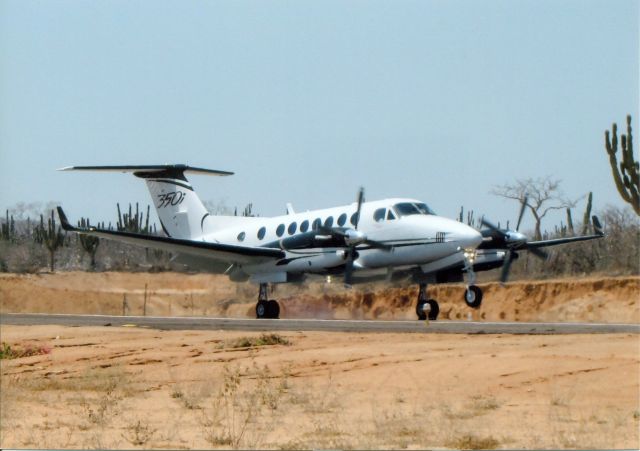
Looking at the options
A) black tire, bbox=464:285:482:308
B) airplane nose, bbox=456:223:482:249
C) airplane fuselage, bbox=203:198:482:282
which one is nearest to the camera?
airplane nose, bbox=456:223:482:249

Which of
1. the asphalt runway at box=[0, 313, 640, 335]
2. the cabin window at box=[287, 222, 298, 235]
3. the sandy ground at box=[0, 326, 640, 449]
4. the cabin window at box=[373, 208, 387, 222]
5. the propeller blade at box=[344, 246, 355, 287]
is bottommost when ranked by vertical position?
the sandy ground at box=[0, 326, 640, 449]

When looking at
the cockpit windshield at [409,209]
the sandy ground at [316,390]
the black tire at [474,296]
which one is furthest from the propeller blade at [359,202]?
the sandy ground at [316,390]

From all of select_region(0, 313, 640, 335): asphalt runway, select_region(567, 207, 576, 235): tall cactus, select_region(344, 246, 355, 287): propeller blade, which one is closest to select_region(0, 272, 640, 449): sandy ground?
select_region(0, 313, 640, 335): asphalt runway

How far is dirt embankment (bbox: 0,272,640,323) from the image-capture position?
141 ft

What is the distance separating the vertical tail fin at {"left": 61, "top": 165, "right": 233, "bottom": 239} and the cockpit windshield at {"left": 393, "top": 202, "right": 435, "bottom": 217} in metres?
10.7

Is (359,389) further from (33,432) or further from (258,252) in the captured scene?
(258,252)

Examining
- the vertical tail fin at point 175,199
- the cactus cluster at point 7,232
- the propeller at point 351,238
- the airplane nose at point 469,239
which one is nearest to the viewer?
the airplane nose at point 469,239

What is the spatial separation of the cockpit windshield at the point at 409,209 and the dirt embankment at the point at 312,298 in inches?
410

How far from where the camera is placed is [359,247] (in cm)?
3459

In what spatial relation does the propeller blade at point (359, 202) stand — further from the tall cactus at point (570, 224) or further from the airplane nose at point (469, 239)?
the tall cactus at point (570, 224)

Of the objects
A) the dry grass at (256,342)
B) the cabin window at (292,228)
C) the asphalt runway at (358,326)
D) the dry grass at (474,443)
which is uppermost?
the cabin window at (292,228)

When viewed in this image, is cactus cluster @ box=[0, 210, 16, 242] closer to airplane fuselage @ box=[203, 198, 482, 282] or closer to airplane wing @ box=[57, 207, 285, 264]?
airplane wing @ box=[57, 207, 285, 264]

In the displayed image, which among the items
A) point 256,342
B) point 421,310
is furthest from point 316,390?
point 421,310

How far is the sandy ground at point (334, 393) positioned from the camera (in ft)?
43.7
